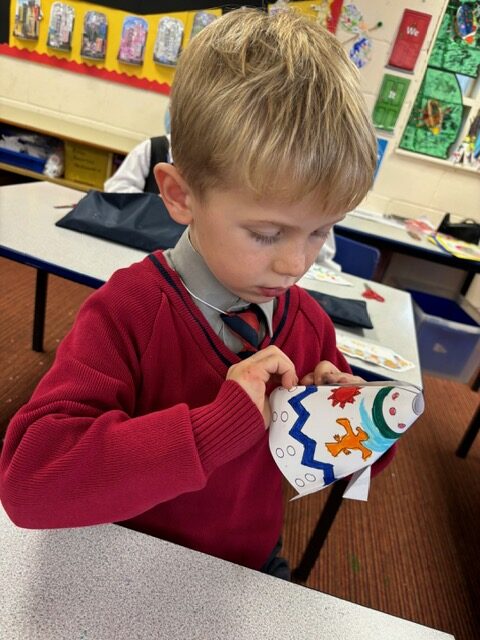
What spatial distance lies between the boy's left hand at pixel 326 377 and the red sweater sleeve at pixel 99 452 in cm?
18

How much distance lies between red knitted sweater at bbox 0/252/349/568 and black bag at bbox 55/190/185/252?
2.60ft

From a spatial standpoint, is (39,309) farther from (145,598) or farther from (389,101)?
(389,101)

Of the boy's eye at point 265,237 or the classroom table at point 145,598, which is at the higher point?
the boy's eye at point 265,237

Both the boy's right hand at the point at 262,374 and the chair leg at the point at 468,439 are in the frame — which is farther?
the chair leg at the point at 468,439

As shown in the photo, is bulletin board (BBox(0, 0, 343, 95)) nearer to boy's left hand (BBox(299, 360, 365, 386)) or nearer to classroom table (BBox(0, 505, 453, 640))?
boy's left hand (BBox(299, 360, 365, 386))

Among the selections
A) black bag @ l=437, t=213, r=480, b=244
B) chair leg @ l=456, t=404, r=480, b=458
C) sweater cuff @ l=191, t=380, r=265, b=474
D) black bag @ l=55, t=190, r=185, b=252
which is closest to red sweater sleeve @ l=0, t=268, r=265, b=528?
sweater cuff @ l=191, t=380, r=265, b=474

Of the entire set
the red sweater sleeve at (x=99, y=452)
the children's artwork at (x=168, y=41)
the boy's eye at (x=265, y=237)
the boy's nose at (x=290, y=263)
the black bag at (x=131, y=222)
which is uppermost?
the children's artwork at (x=168, y=41)

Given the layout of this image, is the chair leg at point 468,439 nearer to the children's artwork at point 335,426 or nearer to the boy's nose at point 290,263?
the children's artwork at point 335,426

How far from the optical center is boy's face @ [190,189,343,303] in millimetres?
462

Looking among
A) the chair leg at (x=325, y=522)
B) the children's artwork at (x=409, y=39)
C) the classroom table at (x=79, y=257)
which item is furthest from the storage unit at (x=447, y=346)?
the children's artwork at (x=409, y=39)

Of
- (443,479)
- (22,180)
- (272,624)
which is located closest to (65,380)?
(272,624)

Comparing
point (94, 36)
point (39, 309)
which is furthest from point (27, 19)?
point (39, 309)

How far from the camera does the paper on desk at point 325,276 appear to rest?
1.59m

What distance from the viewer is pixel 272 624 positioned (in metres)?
0.47
